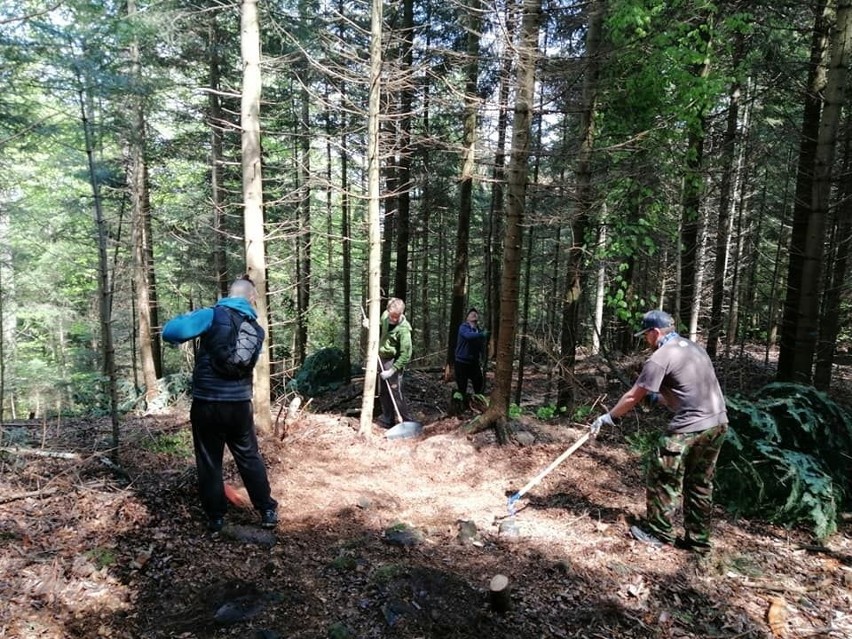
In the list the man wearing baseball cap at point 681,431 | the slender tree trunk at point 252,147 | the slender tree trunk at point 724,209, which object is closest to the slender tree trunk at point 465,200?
the slender tree trunk at point 724,209

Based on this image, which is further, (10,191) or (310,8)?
(310,8)

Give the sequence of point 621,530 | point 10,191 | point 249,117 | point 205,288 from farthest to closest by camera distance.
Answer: point 205,288 < point 10,191 < point 249,117 < point 621,530

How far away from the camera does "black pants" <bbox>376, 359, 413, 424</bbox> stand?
8453mm

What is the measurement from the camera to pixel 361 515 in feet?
16.0

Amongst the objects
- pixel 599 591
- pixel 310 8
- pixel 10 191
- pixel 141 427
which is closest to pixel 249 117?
pixel 141 427

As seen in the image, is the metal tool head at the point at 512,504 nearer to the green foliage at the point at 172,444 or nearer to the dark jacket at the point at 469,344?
the green foliage at the point at 172,444

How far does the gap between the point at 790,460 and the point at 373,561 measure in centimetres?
428

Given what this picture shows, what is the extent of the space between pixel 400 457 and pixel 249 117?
4.85 meters

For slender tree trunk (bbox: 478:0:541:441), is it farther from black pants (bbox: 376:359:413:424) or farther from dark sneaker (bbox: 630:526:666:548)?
dark sneaker (bbox: 630:526:666:548)

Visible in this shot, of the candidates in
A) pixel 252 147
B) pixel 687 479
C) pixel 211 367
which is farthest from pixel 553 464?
pixel 252 147

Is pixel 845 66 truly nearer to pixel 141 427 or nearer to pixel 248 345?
pixel 248 345

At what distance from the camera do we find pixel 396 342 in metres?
8.17

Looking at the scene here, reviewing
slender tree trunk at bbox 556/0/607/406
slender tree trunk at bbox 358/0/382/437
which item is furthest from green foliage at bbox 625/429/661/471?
slender tree trunk at bbox 358/0/382/437

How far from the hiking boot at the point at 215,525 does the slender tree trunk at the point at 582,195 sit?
214 inches
